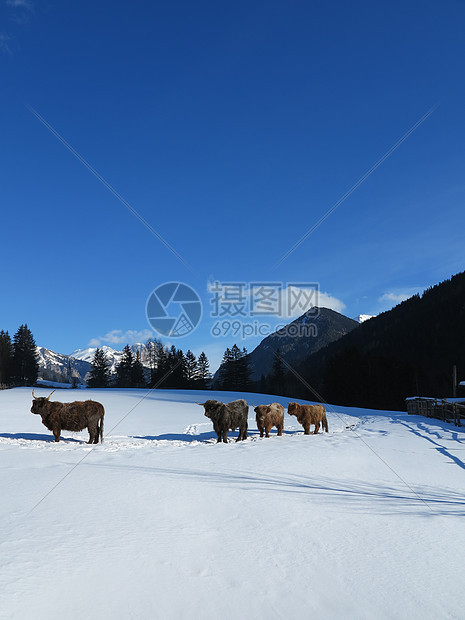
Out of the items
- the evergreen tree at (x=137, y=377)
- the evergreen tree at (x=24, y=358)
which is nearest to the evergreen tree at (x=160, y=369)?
the evergreen tree at (x=137, y=377)

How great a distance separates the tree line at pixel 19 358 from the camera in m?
74.4

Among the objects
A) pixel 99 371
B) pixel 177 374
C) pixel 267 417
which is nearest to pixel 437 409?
pixel 267 417

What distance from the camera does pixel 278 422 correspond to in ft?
50.8

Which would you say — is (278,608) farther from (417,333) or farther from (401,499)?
(417,333)

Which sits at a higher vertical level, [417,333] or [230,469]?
[417,333]

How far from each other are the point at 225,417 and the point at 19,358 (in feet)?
263

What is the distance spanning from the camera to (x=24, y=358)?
8062cm

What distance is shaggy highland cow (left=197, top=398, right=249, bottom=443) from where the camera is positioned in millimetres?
14055

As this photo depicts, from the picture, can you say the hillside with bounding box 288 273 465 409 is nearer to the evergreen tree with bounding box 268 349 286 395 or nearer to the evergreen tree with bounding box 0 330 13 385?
the evergreen tree with bounding box 268 349 286 395

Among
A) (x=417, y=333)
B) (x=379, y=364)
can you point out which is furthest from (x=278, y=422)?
(x=417, y=333)

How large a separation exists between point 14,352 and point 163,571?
90.4 meters

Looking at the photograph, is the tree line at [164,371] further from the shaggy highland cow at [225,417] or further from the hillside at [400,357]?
the shaggy highland cow at [225,417]

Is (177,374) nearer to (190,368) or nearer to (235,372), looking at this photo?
(190,368)

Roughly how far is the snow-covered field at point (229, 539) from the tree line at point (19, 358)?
3000 inches
